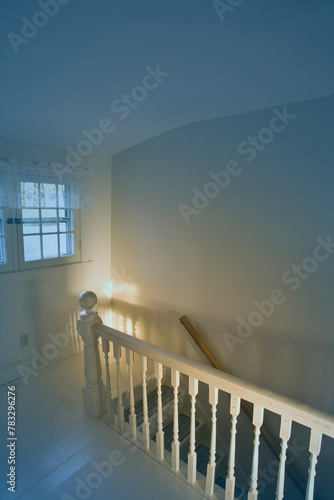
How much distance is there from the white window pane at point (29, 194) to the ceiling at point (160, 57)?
0.45 metres

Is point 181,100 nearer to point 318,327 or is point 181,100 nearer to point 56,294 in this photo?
point 318,327

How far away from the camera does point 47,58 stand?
139 cm

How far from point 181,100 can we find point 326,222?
1.35m

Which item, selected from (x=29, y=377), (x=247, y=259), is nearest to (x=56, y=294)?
(x=29, y=377)

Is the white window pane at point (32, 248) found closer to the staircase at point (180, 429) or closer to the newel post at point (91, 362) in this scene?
the newel post at point (91, 362)

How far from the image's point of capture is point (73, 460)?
1671mm

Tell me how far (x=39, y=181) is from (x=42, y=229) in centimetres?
45

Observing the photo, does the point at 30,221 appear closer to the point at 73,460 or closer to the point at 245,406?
the point at 73,460

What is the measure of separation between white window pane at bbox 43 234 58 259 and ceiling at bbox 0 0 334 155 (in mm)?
982

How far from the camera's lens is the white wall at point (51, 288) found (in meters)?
2.47

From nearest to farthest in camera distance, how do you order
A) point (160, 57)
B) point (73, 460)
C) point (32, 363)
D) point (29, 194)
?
point (160, 57) → point (73, 460) → point (29, 194) → point (32, 363)

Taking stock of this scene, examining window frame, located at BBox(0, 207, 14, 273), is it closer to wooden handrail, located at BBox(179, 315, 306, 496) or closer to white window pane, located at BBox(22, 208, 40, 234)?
white window pane, located at BBox(22, 208, 40, 234)

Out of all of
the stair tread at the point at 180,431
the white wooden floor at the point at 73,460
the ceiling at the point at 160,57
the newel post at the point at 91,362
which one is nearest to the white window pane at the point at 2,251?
the ceiling at the point at 160,57

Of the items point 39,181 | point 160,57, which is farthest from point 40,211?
point 160,57
